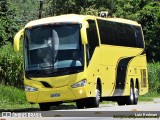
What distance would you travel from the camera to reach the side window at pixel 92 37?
2450 cm

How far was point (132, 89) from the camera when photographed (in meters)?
30.9

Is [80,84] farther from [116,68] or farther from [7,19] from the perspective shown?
[7,19]

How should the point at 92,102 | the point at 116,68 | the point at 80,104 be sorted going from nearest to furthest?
the point at 92,102 → the point at 80,104 → the point at 116,68

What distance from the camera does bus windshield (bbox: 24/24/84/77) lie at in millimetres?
23625

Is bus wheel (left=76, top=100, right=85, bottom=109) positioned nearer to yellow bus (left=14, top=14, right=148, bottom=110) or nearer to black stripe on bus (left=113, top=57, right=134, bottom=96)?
yellow bus (left=14, top=14, right=148, bottom=110)

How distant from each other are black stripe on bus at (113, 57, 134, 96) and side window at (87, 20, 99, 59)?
11.9 ft

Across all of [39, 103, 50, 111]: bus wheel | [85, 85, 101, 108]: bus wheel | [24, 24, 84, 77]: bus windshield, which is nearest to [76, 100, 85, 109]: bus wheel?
[85, 85, 101, 108]: bus wheel

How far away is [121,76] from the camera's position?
29203 millimetres

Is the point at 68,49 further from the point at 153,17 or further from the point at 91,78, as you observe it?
the point at 153,17

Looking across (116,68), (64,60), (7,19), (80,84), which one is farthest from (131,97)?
(7,19)

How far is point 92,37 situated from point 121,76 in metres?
4.72

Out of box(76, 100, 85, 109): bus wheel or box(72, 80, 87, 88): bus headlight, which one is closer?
box(72, 80, 87, 88): bus headlight

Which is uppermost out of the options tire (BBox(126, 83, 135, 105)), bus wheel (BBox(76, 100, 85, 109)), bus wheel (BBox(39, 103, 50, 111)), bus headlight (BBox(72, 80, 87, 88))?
bus headlight (BBox(72, 80, 87, 88))

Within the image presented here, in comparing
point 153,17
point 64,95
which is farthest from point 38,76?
point 153,17
